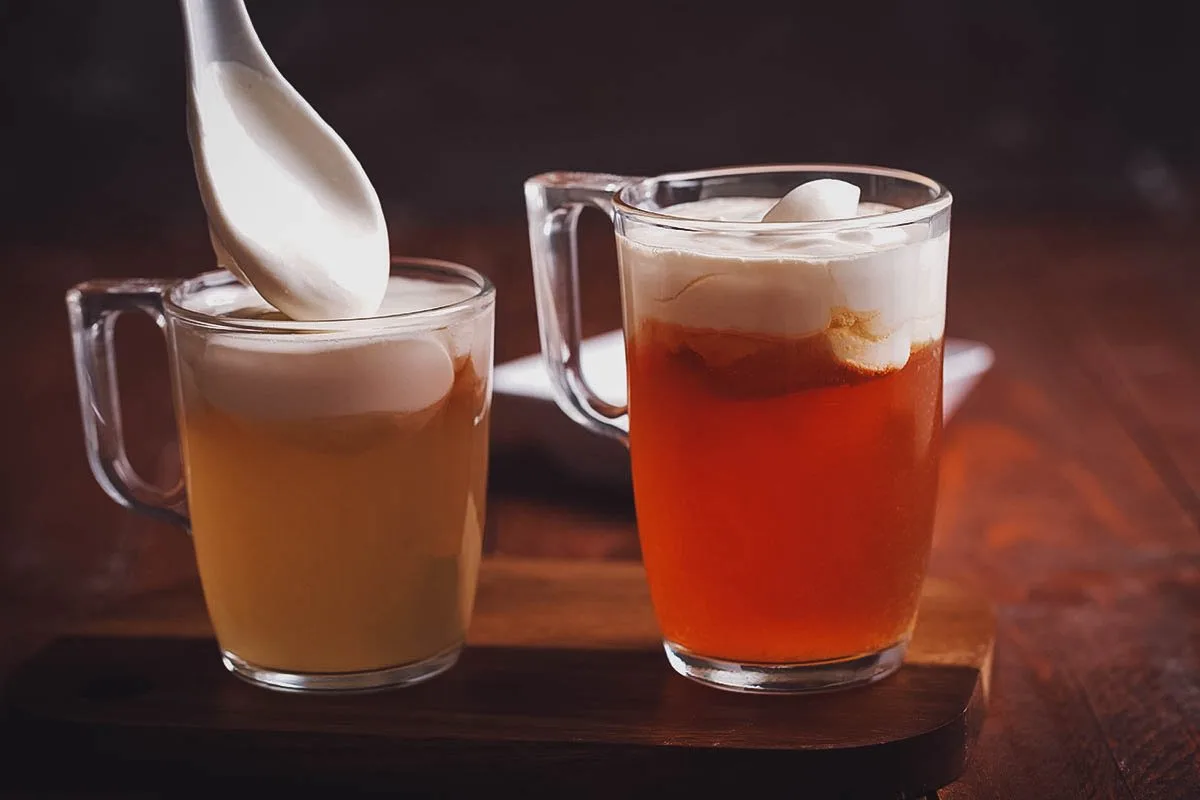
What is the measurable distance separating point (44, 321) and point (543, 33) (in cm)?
98

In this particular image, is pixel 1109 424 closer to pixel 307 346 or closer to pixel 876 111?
pixel 307 346

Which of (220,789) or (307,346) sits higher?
(307,346)

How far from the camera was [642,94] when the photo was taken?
2.61m

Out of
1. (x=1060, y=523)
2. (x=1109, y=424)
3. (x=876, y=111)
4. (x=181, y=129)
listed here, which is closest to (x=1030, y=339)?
(x=1109, y=424)

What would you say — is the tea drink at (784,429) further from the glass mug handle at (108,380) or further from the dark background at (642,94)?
the dark background at (642,94)

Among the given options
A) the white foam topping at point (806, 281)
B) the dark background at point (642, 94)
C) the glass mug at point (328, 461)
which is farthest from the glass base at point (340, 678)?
the dark background at point (642, 94)

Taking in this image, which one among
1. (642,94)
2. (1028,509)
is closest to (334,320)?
(1028,509)

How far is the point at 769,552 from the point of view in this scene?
913 millimetres

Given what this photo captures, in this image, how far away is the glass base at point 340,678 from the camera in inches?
37.3

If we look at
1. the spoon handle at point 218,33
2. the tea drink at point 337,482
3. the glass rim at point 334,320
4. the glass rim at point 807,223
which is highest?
the spoon handle at point 218,33

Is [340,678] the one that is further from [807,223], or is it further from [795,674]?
[807,223]

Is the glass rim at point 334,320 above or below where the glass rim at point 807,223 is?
below

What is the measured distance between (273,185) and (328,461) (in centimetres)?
15

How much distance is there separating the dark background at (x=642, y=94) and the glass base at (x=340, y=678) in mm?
1701
